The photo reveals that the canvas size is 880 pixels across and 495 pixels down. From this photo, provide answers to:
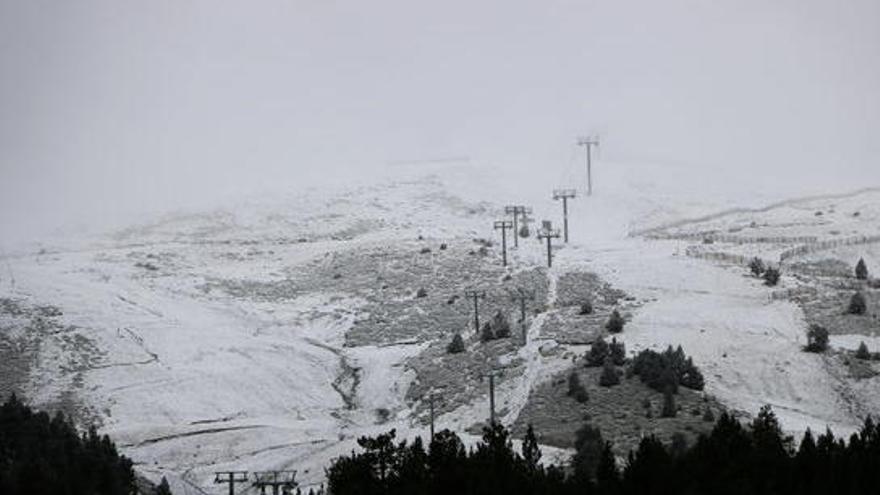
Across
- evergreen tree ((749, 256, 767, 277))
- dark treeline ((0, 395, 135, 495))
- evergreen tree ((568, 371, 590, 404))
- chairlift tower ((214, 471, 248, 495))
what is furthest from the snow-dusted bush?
dark treeline ((0, 395, 135, 495))

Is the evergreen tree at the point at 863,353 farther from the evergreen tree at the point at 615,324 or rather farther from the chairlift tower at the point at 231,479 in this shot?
the chairlift tower at the point at 231,479

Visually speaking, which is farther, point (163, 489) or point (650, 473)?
point (163, 489)

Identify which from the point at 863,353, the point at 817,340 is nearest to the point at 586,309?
the point at 817,340

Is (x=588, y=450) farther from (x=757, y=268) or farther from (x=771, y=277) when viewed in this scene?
(x=757, y=268)

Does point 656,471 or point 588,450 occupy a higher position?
point 656,471

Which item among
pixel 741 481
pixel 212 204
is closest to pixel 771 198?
pixel 212 204

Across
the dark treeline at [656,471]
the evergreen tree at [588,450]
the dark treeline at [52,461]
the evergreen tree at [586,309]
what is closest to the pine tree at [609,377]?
the evergreen tree at [588,450]
